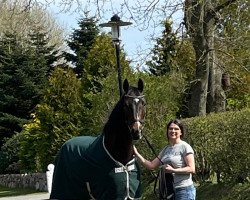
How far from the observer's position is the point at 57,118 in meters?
24.7

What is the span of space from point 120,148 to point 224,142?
462 centimetres

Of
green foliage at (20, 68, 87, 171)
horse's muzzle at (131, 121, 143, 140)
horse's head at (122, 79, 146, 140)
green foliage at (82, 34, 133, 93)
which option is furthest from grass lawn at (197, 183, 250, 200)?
green foliage at (20, 68, 87, 171)

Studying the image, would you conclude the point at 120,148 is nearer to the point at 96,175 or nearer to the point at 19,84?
the point at 96,175

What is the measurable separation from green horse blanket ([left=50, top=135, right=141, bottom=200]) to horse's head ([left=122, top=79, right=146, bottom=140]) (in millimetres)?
575

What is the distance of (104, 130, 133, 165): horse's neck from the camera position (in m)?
7.68

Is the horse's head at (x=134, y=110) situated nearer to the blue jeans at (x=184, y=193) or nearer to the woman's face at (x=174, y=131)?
the woman's face at (x=174, y=131)

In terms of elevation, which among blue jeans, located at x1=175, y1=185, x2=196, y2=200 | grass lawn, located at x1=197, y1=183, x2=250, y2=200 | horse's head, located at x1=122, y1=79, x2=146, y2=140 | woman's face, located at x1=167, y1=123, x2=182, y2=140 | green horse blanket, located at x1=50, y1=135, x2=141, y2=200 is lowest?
grass lawn, located at x1=197, y1=183, x2=250, y2=200

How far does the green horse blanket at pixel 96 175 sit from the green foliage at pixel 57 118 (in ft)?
51.2

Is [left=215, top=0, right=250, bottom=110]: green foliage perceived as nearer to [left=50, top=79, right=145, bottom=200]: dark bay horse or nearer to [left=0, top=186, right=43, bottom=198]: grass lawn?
[left=0, top=186, right=43, bottom=198]: grass lawn

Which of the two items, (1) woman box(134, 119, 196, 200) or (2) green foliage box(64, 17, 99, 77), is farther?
(2) green foliage box(64, 17, 99, 77)

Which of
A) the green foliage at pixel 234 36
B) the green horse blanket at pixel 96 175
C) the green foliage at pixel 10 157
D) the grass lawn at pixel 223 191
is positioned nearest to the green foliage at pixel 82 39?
the green foliage at pixel 10 157

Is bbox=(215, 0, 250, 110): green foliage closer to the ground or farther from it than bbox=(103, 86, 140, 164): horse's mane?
farther from it

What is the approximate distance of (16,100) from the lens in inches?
1406

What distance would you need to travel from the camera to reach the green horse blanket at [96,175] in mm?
7672
